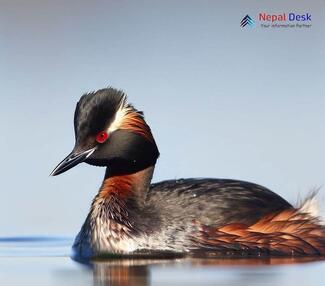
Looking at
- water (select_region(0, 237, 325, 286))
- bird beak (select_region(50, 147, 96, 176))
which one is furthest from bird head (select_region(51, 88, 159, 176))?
water (select_region(0, 237, 325, 286))

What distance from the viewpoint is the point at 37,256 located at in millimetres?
11664

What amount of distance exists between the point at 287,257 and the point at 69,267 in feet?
5.90

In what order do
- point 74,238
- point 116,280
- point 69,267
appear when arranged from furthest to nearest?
1. point 74,238
2. point 69,267
3. point 116,280

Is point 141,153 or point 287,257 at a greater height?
point 141,153

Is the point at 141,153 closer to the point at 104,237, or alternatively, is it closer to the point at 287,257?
the point at 104,237

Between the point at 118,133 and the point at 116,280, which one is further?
the point at 118,133

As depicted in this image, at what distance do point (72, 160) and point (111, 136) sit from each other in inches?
16.6

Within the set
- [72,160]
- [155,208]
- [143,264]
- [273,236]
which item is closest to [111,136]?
[72,160]

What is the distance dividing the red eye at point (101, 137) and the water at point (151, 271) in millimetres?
1009

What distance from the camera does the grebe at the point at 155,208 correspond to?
448 inches

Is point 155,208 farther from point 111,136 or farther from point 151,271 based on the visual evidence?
point 151,271

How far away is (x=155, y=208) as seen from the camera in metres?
11.6

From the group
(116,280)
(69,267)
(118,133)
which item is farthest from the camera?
(118,133)

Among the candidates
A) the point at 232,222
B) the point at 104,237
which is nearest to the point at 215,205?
the point at 232,222
